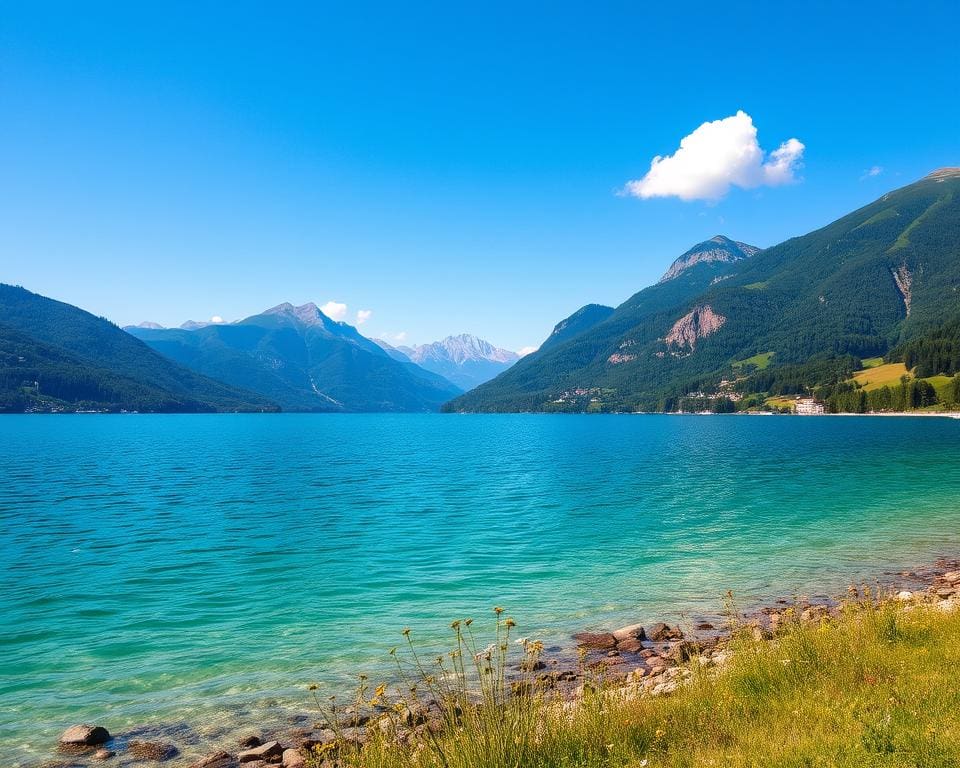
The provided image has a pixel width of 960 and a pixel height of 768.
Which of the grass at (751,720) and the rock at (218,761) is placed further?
the rock at (218,761)

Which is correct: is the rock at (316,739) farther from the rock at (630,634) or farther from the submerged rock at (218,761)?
the rock at (630,634)

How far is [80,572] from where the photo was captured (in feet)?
103

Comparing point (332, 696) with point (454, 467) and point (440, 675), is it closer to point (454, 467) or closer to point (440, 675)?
point (440, 675)

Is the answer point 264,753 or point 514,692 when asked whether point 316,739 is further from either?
point 514,692

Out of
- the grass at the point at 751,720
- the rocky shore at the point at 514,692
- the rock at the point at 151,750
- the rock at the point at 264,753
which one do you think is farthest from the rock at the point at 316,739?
the grass at the point at 751,720

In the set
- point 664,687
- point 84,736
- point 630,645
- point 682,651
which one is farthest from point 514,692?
point 84,736

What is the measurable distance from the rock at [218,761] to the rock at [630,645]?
42.1 ft

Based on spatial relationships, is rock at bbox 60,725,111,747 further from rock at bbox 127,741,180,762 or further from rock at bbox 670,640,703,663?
rock at bbox 670,640,703,663

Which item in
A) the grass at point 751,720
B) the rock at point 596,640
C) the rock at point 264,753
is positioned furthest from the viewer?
the rock at point 596,640

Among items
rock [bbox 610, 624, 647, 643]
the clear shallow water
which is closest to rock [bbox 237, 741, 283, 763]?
the clear shallow water

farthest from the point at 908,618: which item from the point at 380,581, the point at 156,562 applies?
the point at 156,562

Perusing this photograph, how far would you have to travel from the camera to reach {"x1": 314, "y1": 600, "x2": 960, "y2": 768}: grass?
8.67 m

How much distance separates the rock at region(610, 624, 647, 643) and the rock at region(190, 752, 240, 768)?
43.5ft

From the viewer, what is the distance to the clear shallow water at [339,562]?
19.1 meters
